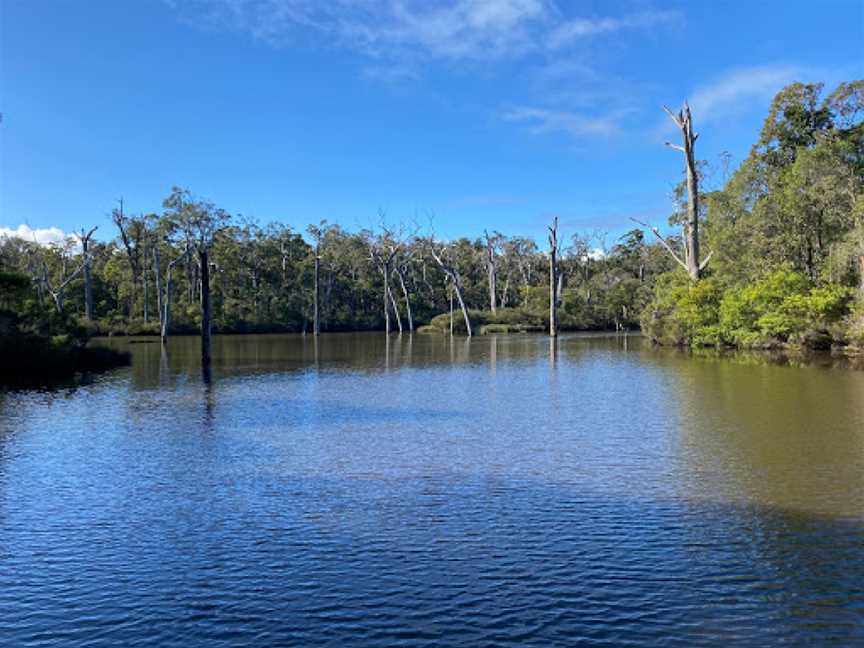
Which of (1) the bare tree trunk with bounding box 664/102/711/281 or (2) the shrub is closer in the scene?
(2) the shrub

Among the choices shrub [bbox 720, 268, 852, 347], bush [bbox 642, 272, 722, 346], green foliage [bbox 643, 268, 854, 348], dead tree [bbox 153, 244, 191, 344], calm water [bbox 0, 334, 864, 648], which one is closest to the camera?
calm water [bbox 0, 334, 864, 648]

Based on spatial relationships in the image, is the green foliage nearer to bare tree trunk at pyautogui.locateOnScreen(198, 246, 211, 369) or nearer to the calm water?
the calm water

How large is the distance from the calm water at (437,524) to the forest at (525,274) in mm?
18661

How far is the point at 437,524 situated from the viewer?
946 cm

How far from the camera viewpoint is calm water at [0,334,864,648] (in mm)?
6672

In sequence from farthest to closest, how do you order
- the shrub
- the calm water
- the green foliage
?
1. the green foliage
2. the shrub
3. the calm water

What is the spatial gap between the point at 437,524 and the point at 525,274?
3710 inches

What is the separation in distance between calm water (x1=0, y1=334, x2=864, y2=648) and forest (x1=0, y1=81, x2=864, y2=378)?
18.7 meters

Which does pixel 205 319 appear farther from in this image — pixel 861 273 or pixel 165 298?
pixel 165 298

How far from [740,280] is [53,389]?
36767mm

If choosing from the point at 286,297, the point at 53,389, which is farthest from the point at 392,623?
the point at 286,297

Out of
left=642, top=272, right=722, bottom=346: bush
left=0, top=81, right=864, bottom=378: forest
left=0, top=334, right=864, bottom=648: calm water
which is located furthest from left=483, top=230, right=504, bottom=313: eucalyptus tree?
left=0, top=334, right=864, bottom=648: calm water

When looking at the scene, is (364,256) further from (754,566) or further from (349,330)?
(754,566)

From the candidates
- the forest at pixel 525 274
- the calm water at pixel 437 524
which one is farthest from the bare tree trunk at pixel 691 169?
the calm water at pixel 437 524
